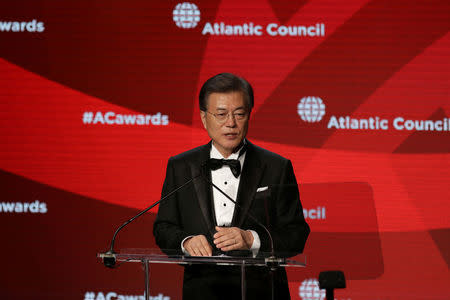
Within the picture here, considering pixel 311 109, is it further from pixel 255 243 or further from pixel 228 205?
pixel 255 243

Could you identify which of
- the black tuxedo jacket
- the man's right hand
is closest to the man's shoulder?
the black tuxedo jacket

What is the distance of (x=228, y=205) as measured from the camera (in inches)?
98.3

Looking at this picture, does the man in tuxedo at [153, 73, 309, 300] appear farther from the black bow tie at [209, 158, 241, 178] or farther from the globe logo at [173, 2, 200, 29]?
the globe logo at [173, 2, 200, 29]

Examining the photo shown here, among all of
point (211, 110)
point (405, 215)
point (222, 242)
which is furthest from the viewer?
point (405, 215)

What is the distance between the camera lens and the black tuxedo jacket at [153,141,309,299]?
229cm

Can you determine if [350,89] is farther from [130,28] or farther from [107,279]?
[107,279]

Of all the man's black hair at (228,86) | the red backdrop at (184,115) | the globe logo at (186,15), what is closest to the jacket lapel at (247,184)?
the man's black hair at (228,86)

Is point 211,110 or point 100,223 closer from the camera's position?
point 211,110

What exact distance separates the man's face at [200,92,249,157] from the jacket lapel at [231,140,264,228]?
9 centimetres

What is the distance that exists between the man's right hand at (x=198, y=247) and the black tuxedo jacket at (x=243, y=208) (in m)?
0.06

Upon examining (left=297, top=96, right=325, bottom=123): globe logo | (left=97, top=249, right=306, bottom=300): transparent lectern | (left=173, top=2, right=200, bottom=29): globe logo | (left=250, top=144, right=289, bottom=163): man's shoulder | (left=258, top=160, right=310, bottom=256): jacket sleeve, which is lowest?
(left=97, top=249, right=306, bottom=300): transparent lectern

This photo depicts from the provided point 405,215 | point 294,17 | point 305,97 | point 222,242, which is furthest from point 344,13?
point 222,242

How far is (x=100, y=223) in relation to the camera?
429cm

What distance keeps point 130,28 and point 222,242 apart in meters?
2.52
